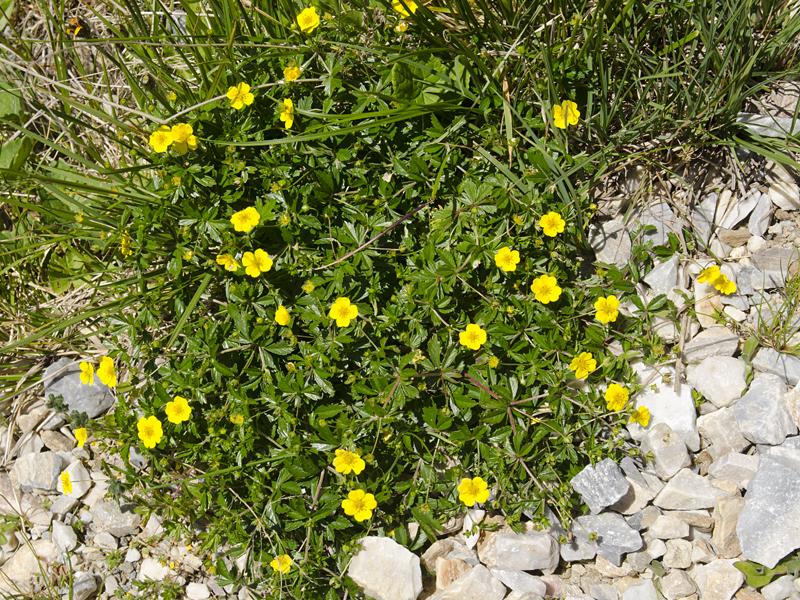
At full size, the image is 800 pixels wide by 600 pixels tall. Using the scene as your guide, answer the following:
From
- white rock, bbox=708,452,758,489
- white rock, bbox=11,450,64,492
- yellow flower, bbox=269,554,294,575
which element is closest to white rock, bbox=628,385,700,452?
white rock, bbox=708,452,758,489

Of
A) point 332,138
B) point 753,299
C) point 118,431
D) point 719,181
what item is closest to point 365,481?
point 118,431

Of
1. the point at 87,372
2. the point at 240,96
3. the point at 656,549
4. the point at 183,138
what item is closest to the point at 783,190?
the point at 656,549

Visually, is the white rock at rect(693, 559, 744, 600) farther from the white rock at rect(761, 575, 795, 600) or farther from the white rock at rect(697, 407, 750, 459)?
the white rock at rect(697, 407, 750, 459)

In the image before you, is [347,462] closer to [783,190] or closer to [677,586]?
[677,586]

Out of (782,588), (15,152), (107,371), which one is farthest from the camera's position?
(15,152)

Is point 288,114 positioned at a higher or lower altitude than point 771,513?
higher
